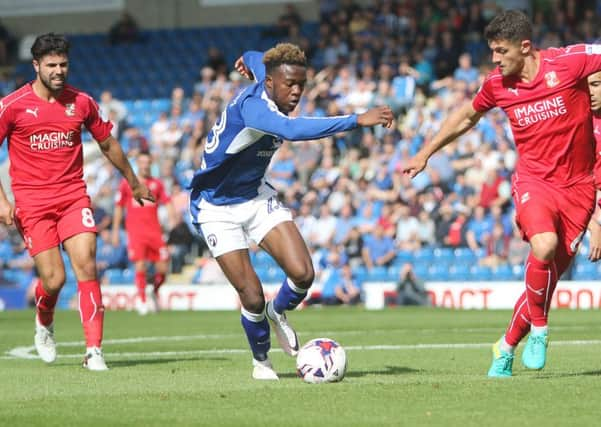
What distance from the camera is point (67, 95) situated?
467 inches

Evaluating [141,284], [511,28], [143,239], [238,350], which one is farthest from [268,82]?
[141,284]

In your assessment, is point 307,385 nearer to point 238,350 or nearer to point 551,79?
point 551,79

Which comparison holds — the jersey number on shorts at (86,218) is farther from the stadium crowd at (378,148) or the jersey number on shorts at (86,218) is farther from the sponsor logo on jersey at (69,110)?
the stadium crowd at (378,148)

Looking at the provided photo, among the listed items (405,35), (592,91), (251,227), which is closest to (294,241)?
(251,227)

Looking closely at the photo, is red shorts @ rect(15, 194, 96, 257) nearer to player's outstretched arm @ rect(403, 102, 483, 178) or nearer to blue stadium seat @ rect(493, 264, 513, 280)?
player's outstretched arm @ rect(403, 102, 483, 178)

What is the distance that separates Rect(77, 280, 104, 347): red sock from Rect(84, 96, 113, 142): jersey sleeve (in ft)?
4.58

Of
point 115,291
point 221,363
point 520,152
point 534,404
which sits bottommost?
point 115,291

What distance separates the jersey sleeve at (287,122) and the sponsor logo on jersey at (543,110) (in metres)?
1.54

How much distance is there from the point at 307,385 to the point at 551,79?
9.59 feet

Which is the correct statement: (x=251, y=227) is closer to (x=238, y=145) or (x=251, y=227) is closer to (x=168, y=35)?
(x=238, y=145)

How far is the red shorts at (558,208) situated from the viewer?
9609 mm

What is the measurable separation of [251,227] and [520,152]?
2277 mm

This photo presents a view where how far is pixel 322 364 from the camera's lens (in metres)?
9.91

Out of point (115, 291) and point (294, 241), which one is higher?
point (294, 241)
